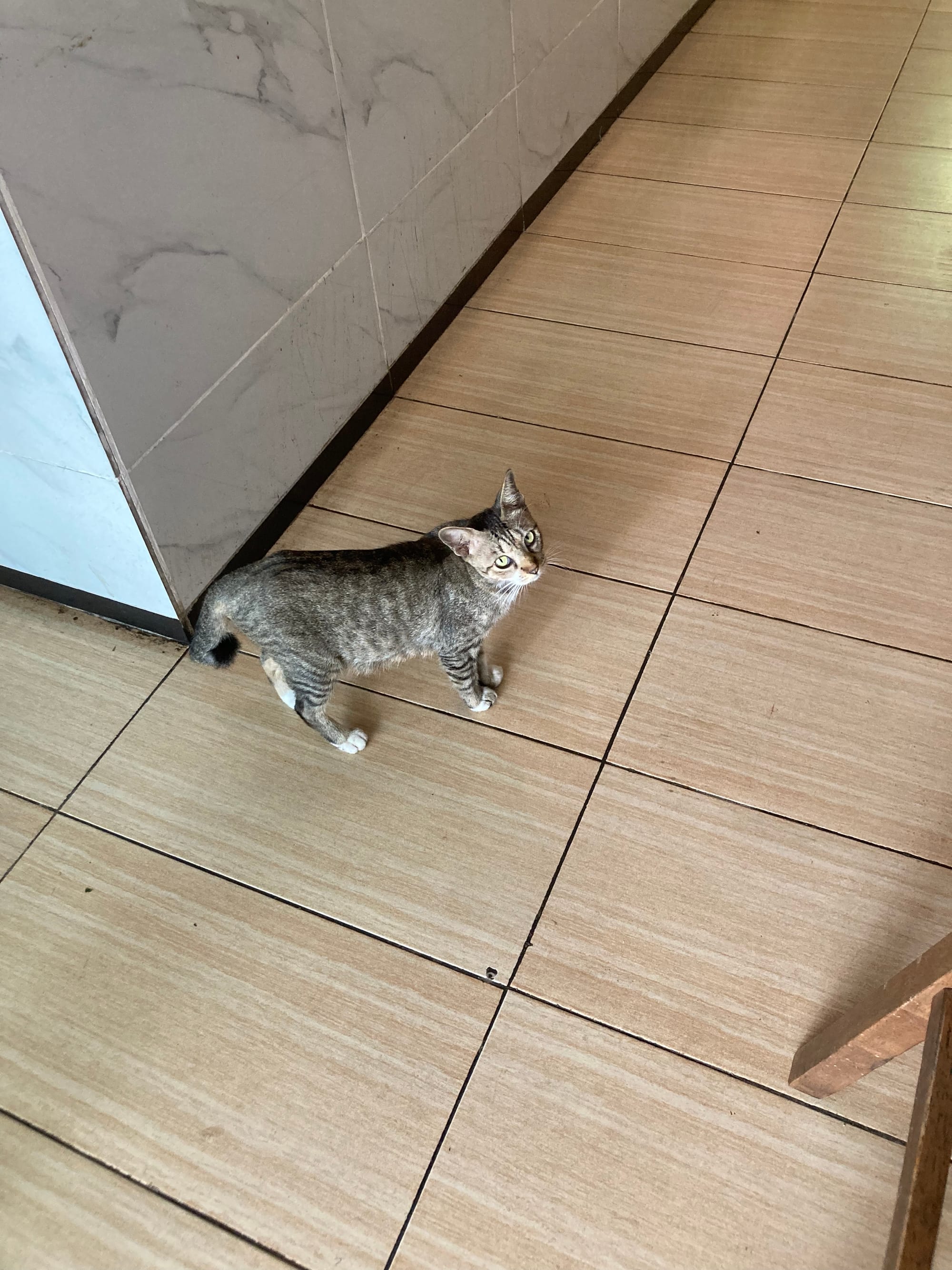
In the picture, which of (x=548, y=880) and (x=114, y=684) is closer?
(x=548, y=880)

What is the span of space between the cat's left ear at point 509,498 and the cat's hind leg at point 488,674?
0.86 ft

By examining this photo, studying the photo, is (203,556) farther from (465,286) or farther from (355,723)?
(465,286)

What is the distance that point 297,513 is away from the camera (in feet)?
6.15

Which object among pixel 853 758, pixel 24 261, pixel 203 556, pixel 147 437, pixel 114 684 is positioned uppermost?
pixel 24 261

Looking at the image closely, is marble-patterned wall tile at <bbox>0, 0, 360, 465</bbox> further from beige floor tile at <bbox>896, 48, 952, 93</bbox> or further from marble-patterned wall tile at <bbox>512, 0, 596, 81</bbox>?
beige floor tile at <bbox>896, 48, 952, 93</bbox>

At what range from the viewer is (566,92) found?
8.15 feet

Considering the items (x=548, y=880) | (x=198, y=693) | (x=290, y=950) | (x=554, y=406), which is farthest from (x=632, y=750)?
(x=554, y=406)

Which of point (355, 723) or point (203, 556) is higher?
point (203, 556)

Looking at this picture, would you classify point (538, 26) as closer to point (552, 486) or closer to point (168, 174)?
point (552, 486)

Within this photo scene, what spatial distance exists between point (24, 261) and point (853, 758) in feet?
4.37

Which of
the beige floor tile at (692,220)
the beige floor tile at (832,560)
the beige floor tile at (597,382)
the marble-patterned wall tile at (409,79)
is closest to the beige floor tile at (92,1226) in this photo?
the beige floor tile at (832,560)

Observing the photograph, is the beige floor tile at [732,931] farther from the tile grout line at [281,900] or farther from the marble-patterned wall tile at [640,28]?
the marble-patterned wall tile at [640,28]

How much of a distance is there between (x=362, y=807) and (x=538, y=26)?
1905mm

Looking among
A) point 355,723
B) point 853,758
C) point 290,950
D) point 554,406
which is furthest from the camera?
point 554,406
